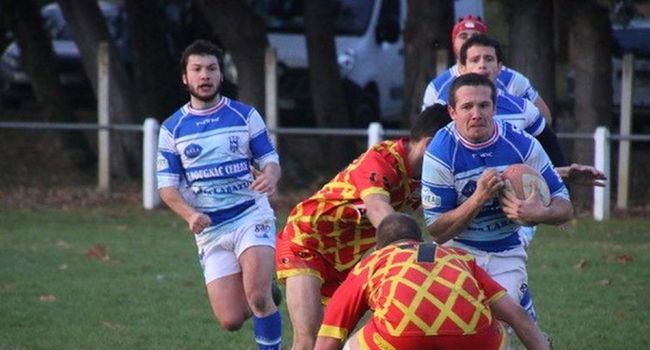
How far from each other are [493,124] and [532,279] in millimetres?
5218

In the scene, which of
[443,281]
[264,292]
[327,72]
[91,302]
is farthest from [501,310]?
[327,72]

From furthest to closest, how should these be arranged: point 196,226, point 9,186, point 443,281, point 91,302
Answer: point 9,186 < point 91,302 < point 196,226 < point 443,281

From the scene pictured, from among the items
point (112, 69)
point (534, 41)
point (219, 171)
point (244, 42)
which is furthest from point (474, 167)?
point (112, 69)

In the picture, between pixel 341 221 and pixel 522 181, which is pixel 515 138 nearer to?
pixel 522 181

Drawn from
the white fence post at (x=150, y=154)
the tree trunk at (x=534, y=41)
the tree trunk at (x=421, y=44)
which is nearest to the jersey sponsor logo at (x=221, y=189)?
the white fence post at (x=150, y=154)

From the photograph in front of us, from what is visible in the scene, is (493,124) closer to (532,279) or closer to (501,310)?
(501,310)

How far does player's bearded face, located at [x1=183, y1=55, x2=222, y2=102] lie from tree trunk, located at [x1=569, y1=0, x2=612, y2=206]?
977 centimetres

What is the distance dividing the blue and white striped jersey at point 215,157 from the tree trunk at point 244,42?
389 inches

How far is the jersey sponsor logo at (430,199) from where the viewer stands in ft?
→ 21.9

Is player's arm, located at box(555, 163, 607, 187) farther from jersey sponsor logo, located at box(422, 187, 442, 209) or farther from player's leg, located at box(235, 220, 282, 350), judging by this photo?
player's leg, located at box(235, 220, 282, 350)

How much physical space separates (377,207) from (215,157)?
5.35 feet

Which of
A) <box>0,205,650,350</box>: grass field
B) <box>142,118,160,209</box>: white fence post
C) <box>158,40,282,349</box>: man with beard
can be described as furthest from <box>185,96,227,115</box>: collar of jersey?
<box>142,118,160,209</box>: white fence post

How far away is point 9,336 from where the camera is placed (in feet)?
30.4

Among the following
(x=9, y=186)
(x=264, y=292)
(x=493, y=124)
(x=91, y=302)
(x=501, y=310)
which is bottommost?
(x=9, y=186)
